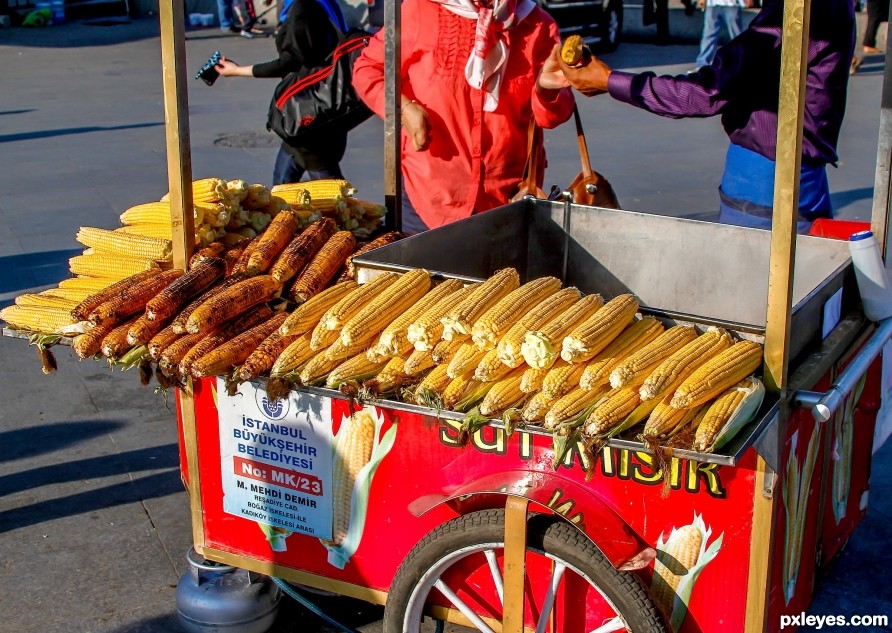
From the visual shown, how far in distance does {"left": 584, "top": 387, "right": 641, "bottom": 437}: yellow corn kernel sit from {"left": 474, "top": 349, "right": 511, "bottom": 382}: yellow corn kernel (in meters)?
0.28

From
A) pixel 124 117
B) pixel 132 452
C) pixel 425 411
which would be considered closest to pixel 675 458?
pixel 425 411

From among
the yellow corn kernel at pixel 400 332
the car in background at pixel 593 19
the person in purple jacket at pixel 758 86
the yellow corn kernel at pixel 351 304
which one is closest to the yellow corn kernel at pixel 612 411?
the yellow corn kernel at pixel 400 332

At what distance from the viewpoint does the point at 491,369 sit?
103 inches

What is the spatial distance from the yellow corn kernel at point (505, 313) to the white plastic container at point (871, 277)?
106 cm

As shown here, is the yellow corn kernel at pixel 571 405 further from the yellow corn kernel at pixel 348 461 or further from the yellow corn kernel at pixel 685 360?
the yellow corn kernel at pixel 348 461

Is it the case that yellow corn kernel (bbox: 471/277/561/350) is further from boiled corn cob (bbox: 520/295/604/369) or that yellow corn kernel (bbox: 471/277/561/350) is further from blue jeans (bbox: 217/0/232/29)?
blue jeans (bbox: 217/0/232/29)

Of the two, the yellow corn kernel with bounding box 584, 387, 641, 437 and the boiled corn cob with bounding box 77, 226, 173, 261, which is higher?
the boiled corn cob with bounding box 77, 226, 173, 261

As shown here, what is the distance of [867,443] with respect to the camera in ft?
11.9

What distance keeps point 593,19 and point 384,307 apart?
14696mm

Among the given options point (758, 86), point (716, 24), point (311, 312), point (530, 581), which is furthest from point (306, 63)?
point (716, 24)

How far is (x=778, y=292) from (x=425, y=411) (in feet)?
3.01

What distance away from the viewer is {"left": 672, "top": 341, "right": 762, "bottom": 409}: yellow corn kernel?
2.44 meters

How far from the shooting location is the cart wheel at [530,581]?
2615mm

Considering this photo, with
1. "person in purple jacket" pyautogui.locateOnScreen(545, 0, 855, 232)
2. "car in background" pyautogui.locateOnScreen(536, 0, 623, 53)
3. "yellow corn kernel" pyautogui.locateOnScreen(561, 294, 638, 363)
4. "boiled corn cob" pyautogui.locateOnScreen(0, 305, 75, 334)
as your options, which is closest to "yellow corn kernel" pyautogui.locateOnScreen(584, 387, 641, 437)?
"yellow corn kernel" pyautogui.locateOnScreen(561, 294, 638, 363)
